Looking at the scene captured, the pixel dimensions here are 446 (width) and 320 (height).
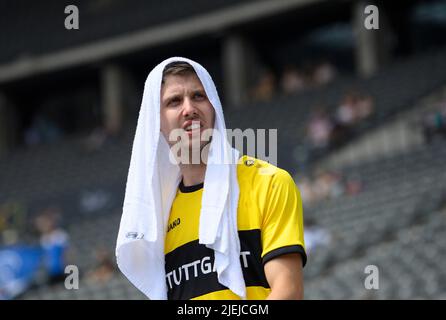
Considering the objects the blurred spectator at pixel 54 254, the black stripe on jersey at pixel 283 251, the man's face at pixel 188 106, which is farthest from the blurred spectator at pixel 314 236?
the black stripe on jersey at pixel 283 251

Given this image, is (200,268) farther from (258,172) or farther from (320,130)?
(320,130)

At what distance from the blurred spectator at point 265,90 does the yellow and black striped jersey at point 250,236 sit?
60.4 feet

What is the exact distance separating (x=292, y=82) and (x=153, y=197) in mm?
18604

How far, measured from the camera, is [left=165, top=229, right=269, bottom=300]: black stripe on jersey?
272cm

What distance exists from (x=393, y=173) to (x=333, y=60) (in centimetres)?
883

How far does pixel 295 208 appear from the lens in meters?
2.69

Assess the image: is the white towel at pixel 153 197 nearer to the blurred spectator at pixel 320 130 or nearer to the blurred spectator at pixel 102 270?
the blurred spectator at pixel 102 270

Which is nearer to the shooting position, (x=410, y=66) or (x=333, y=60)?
(x=410, y=66)

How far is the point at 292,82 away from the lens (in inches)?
838

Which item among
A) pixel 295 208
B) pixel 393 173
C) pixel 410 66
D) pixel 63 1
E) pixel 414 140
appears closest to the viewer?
pixel 295 208

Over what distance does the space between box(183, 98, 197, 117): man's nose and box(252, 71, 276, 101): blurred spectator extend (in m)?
A: 18.4

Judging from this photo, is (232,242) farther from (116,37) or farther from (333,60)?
(116,37)

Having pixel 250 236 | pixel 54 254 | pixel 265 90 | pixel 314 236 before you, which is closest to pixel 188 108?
pixel 250 236

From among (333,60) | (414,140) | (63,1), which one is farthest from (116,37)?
(414,140)
